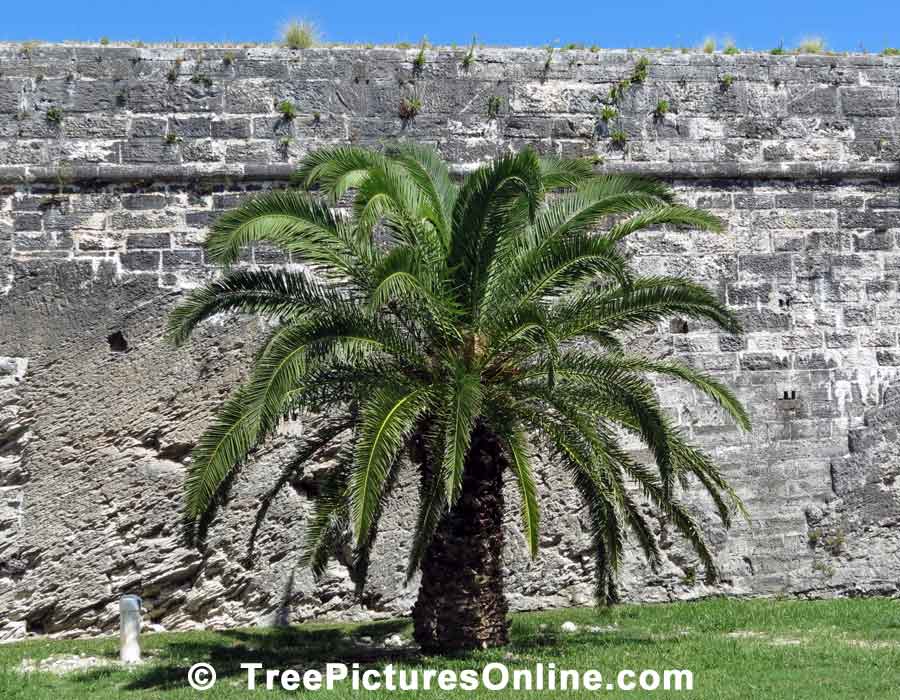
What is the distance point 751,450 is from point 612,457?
2160 millimetres

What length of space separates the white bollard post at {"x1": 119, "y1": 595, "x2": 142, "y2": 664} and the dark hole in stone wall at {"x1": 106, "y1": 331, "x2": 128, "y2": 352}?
1780 millimetres

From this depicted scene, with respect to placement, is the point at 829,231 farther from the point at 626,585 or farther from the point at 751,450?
the point at 626,585

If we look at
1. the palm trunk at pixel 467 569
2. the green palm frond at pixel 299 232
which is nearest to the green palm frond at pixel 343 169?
the green palm frond at pixel 299 232

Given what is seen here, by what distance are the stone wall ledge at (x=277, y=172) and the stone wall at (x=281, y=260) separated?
0.02 m

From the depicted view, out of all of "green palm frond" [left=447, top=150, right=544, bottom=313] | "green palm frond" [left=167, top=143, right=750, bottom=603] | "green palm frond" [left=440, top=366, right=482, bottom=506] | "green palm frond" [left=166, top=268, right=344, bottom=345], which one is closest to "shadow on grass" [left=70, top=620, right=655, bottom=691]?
"green palm frond" [left=167, top=143, right=750, bottom=603]

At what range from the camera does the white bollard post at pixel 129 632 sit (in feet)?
26.3

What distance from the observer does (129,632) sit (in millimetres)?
8070

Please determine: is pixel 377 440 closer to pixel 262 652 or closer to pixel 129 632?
pixel 262 652

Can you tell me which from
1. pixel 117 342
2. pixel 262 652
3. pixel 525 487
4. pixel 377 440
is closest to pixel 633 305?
pixel 525 487

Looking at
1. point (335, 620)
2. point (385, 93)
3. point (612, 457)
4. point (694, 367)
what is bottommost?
point (335, 620)

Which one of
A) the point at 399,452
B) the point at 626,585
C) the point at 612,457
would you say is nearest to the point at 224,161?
the point at 399,452

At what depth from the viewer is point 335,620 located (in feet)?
30.0

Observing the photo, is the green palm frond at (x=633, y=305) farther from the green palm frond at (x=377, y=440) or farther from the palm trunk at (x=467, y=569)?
the green palm frond at (x=377, y=440)

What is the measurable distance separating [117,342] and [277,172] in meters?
1.65
